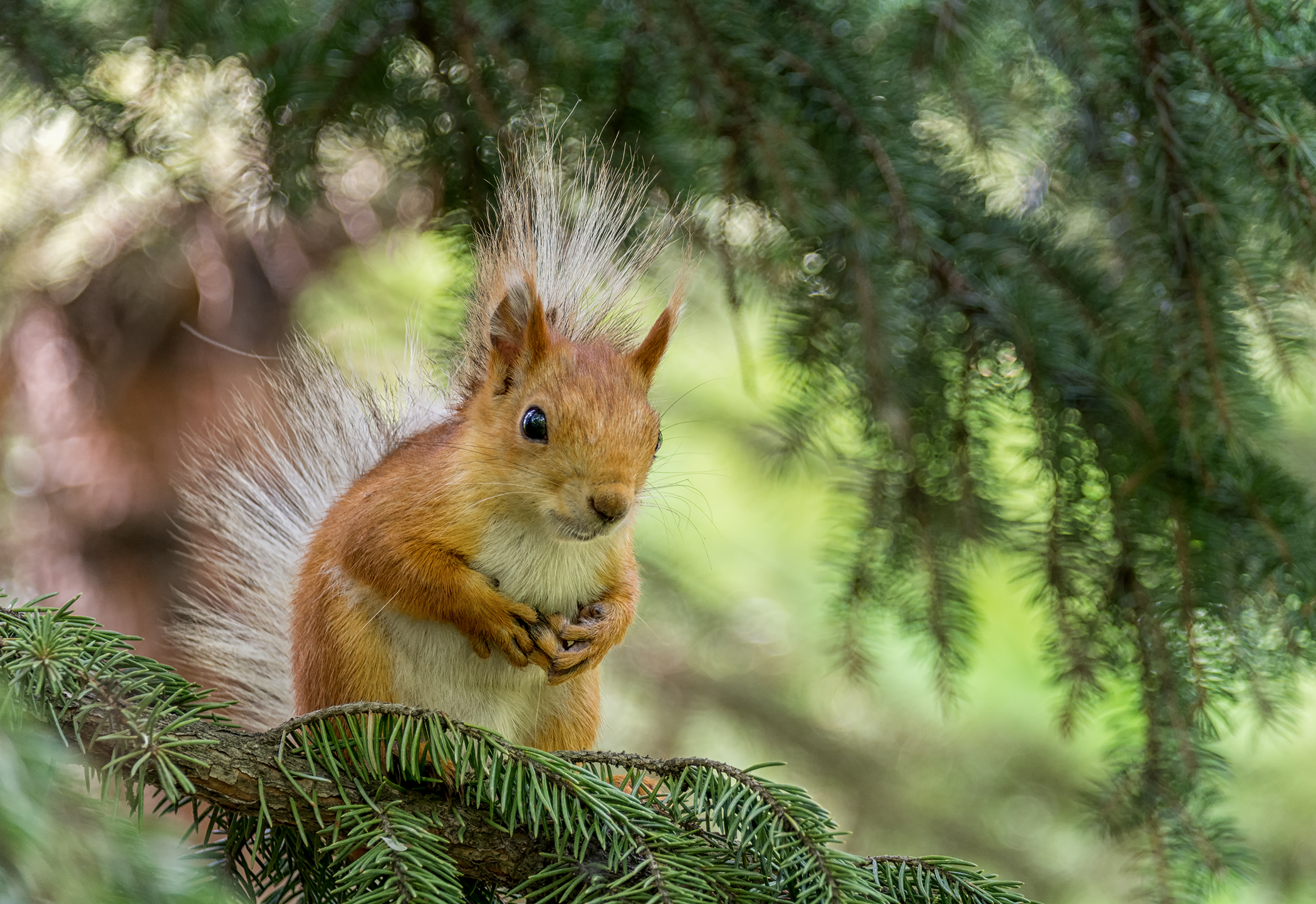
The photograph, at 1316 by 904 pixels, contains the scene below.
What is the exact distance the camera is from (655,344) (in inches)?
58.4

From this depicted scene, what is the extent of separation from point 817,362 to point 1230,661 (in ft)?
2.66

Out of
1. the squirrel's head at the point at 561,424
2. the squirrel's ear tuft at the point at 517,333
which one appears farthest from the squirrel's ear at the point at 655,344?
the squirrel's ear tuft at the point at 517,333

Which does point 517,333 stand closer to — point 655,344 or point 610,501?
point 655,344

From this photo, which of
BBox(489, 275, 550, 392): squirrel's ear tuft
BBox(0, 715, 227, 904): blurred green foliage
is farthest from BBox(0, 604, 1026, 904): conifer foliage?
BBox(489, 275, 550, 392): squirrel's ear tuft

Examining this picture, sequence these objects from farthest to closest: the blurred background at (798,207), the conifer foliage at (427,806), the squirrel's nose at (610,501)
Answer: the blurred background at (798,207)
the squirrel's nose at (610,501)
the conifer foliage at (427,806)

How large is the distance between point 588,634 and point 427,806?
345mm

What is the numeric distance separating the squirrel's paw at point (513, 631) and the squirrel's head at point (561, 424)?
11 cm

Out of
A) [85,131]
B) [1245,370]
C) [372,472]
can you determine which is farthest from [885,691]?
[85,131]

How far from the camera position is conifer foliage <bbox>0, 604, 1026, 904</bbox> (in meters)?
0.94

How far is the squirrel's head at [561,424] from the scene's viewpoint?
1306 mm

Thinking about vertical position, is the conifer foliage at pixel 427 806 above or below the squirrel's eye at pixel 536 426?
below

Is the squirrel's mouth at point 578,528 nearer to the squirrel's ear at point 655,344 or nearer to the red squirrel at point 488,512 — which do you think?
the red squirrel at point 488,512

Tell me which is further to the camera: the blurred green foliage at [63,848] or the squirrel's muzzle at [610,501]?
the squirrel's muzzle at [610,501]

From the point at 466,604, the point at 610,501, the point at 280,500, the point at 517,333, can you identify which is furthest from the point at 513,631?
the point at 280,500
